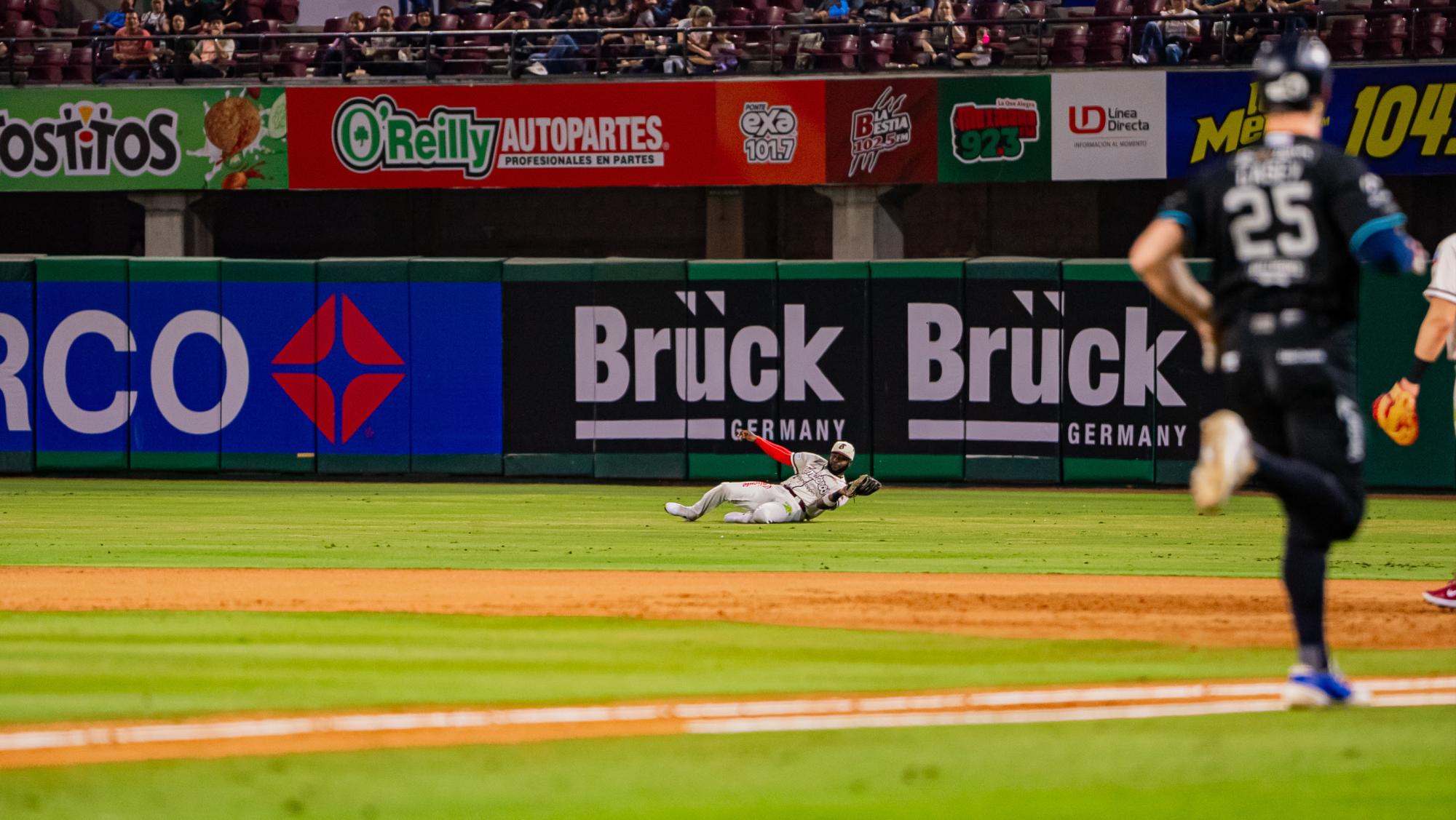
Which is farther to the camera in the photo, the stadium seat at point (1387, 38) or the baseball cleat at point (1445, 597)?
the stadium seat at point (1387, 38)

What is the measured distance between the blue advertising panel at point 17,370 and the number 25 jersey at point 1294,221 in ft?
63.3

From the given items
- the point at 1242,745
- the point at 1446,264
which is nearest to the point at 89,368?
the point at 1446,264

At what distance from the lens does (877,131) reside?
24.5 m

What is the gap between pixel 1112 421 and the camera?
65.6 ft

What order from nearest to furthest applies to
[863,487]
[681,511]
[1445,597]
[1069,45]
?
[1445,597] < [863,487] < [681,511] < [1069,45]

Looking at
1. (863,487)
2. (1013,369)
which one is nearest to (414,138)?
(1013,369)

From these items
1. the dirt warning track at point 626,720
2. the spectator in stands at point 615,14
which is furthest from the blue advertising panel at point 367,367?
the dirt warning track at point 626,720

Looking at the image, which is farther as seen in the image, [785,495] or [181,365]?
[181,365]

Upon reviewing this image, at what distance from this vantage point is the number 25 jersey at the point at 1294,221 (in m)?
5.52

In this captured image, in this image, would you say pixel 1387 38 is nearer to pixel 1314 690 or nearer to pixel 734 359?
pixel 734 359

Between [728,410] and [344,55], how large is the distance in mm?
9392

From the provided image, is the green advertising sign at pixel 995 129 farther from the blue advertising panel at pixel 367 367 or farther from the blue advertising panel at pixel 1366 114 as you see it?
the blue advertising panel at pixel 367 367

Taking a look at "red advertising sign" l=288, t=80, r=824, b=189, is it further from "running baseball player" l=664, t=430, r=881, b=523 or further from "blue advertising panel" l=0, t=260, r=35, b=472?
"running baseball player" l=664, t=430, r=881, b=523

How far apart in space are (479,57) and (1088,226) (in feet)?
33.0
